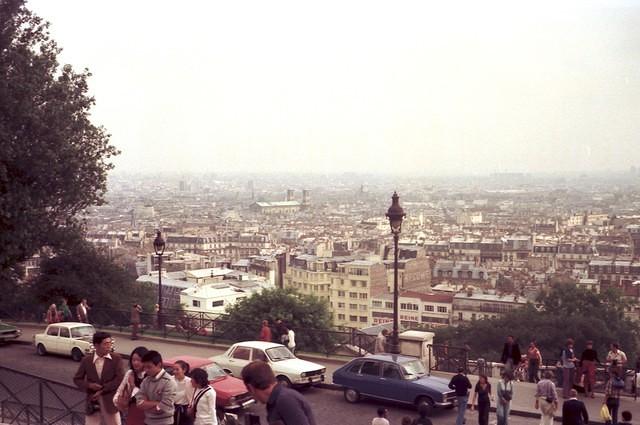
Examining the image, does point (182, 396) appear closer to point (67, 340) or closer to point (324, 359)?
point (324, 359)

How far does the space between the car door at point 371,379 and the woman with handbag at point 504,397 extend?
2.82 m

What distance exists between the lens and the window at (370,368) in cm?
1696

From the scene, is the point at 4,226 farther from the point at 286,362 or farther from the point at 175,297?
the point at 175,297

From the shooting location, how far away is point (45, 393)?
13.4 meters

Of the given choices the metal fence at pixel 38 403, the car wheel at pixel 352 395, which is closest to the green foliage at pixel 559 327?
the car wheel at pixel 352 395

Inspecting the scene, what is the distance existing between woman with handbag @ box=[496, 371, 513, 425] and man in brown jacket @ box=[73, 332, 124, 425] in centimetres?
815

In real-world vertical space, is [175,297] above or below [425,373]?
below

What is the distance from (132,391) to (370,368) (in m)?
8.71

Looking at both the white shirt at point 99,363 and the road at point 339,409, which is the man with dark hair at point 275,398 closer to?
the white shirt at point 99,363

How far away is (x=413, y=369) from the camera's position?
1683cm

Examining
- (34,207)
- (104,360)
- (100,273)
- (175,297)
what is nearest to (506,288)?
(175,297)

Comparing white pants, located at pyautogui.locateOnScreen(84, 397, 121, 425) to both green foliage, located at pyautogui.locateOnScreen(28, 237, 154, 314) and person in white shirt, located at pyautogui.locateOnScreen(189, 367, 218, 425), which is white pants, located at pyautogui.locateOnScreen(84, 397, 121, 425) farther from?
green foliage, located at pyautogui.locateOnScreen(28, 237, 154, 314)

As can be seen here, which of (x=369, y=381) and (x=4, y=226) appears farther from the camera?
(x=4, y=226)

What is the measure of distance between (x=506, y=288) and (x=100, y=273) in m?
130
